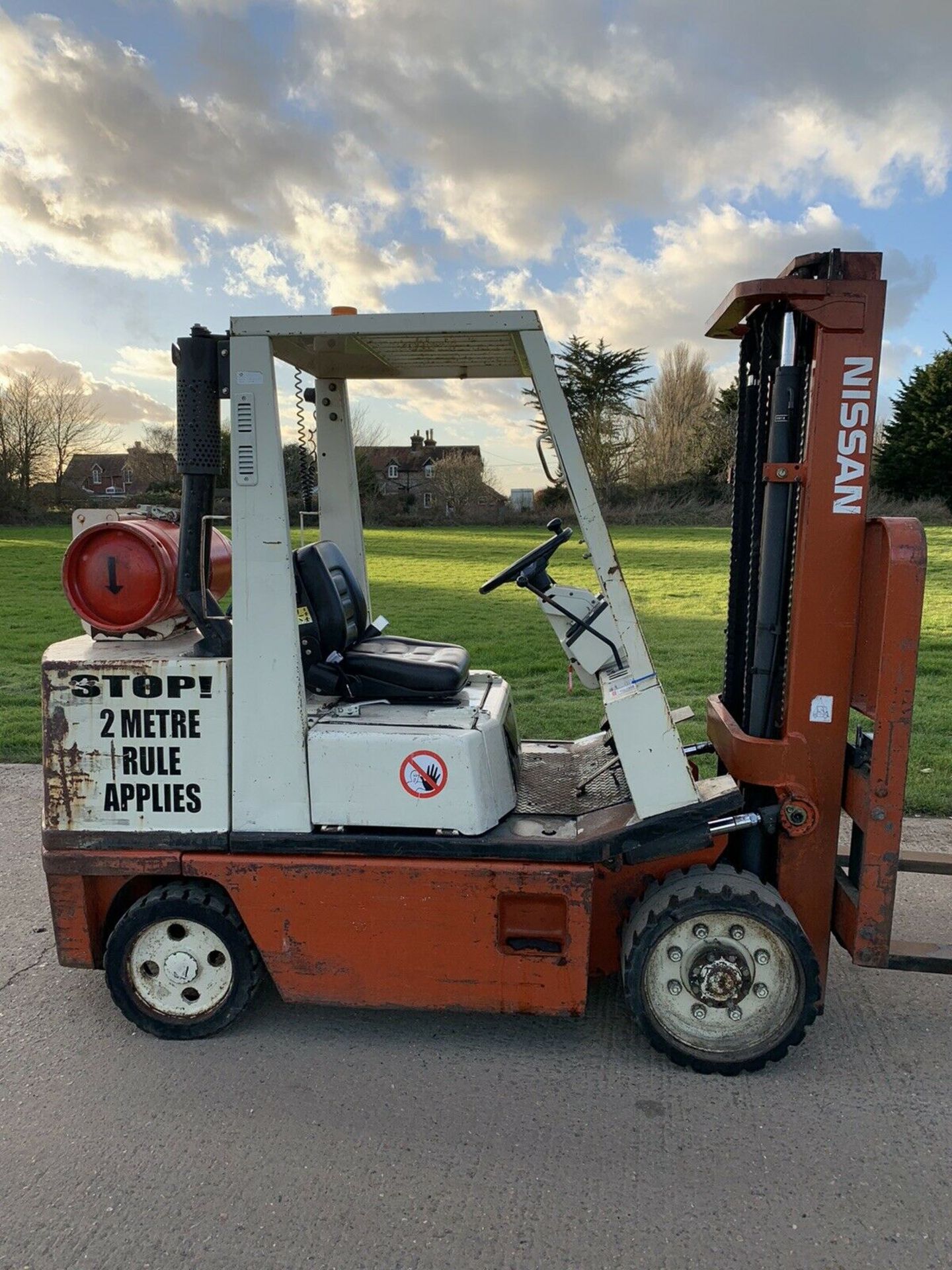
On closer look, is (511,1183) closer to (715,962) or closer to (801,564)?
(715,962)

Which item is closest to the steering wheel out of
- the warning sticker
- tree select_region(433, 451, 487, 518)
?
the warning sticker

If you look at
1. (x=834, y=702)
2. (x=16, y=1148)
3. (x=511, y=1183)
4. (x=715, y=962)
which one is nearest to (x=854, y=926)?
(x=715, y=962)

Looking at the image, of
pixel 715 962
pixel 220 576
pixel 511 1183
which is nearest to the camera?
pixel 511 1183

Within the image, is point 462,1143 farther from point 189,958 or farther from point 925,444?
point 925,444

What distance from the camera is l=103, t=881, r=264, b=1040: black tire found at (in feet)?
12.1

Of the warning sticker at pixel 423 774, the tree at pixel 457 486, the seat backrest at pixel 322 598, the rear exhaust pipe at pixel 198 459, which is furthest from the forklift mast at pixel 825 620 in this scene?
the tree at pixel 457 486

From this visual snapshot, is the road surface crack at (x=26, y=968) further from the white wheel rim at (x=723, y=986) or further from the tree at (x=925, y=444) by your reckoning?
the tree at (x=925, y=444)

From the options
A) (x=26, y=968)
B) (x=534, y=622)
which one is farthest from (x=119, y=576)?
(x=534, y=622)

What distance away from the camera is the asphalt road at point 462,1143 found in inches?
107

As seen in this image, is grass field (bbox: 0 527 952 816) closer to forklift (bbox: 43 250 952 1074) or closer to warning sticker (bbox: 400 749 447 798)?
forklift (bbox: 43 250 952 1074)

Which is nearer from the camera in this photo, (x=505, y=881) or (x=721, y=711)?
(x=505, y=881)

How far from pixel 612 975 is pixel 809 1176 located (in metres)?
1.32

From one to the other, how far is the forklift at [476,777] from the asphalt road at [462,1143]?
230 millimetres

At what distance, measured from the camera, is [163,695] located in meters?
3.58
